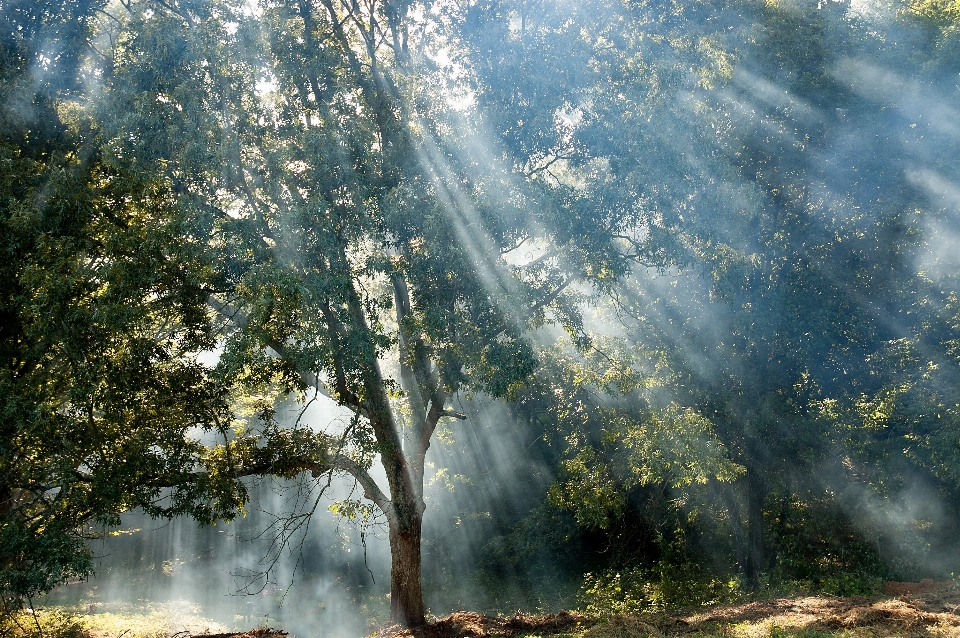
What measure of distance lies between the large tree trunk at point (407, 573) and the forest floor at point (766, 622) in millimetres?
304

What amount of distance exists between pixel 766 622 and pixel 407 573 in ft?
18.8

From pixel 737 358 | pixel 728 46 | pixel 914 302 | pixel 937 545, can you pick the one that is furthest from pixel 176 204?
pixel 937 545

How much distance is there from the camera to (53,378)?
879 centimetres

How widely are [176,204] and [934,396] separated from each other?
50.3ft

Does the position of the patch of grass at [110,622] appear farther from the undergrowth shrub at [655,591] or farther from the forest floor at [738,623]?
the undergrowth shrub at [655,591]

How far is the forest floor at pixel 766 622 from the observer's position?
8.51 meters

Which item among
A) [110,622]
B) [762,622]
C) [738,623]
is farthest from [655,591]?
[110,622]

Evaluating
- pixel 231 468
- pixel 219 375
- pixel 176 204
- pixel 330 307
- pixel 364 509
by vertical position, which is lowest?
pixel 364 509

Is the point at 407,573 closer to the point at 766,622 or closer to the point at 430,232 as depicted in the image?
the point at 766,622

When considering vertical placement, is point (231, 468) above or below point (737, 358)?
below

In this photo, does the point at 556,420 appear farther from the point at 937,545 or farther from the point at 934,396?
the point at 937,545

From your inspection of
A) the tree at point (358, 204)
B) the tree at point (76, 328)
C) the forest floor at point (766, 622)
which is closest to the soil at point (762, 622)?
the forest floor at point (766, 622)

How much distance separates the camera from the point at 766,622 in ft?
31.4

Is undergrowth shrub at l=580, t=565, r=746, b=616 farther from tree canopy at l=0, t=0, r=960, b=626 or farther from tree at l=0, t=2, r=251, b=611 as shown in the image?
tree at l=0, t=2, r=251, b=611
